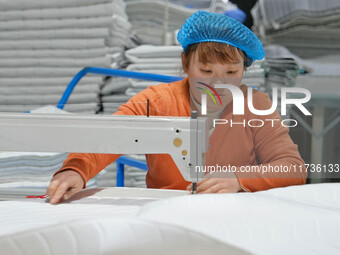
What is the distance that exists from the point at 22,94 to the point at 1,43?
0.22m

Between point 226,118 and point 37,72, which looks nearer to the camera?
point 226,118

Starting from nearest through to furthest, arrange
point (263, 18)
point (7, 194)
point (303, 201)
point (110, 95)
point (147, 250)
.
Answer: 1. point (147, 250)
2. point (303, 201)
3. point (7, 194)
4. point (263, 18)
5. point (110, 95)

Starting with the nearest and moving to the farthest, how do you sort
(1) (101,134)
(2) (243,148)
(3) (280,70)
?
(1) (101,134) < (2) (243,148) < (3) (280,70)

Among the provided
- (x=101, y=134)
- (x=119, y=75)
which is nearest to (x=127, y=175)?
(x=119, y=75)

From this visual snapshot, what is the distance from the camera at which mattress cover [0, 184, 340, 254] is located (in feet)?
1.16

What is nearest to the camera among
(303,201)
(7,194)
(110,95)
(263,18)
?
(303,201)

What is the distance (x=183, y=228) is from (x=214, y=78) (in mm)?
339

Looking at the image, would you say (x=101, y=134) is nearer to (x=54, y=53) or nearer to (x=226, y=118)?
(x=226, y=118)

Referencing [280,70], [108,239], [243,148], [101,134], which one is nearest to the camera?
[108,239]

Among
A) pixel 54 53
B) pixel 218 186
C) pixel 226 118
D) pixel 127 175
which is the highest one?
pixel 54 53

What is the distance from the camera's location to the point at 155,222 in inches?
14.1

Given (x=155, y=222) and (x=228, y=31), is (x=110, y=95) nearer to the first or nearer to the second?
(x=228, y=31)

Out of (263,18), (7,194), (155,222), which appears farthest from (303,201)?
(263,18)

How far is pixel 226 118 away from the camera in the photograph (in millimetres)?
644
